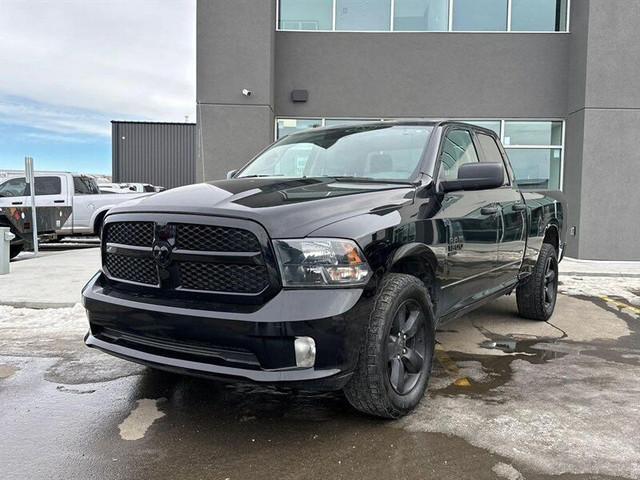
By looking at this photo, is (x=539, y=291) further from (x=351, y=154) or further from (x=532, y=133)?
(x=532, y=133)

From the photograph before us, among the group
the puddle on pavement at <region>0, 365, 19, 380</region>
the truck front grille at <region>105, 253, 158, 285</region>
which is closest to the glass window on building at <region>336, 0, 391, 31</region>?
the puddle on pavement at <region>0, 365, 19, 380</region>

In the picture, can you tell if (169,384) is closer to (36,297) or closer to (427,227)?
(427,227)

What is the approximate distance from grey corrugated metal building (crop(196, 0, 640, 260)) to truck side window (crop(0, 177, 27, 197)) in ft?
15.4

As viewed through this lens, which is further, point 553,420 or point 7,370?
point 7,370

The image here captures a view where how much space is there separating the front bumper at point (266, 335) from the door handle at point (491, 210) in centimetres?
183

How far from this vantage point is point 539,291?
565 cm

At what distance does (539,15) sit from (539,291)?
348 inches

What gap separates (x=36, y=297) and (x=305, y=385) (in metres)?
5.18

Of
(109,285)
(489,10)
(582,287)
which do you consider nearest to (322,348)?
(109,285)

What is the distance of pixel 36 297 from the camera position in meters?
6.67

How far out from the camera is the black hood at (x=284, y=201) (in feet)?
9.11

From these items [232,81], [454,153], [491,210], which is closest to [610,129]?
[232,81]

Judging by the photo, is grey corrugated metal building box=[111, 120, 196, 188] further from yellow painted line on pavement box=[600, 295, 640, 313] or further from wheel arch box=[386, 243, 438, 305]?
wheel arch box=[386, 243, 438, 305]

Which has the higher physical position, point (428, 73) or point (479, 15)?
point (479, 15)
